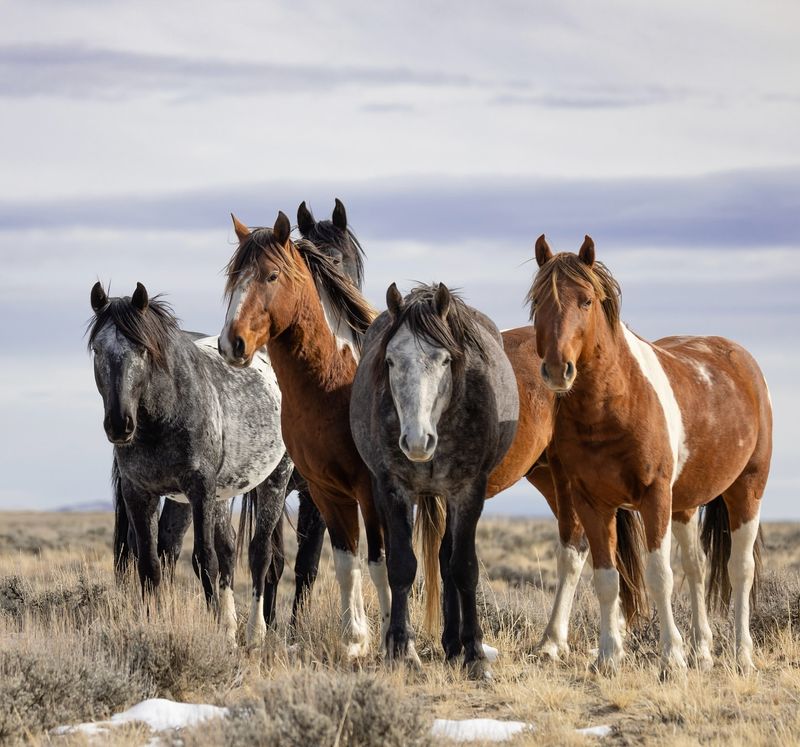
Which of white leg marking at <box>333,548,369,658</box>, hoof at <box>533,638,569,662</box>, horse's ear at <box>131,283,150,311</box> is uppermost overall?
horse's ear at <box>131,283,150,311</box>

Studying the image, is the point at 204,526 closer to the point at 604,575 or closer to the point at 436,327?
the point at 436,327

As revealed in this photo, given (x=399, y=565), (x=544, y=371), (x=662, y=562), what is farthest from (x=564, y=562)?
(x=544, y=371)

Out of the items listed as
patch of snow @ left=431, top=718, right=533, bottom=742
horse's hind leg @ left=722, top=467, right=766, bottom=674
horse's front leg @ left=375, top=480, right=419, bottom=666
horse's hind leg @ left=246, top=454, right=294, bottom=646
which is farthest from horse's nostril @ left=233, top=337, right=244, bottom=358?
horse's hind leg @ left=722, top=467, right=766, bottom=674

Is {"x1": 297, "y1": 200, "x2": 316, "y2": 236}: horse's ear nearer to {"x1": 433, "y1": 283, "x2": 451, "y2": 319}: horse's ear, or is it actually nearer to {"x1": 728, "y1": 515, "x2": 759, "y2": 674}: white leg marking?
{"x1": 433, "y1": 283, "x2": 451, "y2": 319}: horse's ear

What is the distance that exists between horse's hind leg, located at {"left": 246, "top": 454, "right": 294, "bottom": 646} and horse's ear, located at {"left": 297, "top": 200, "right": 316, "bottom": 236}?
212cm

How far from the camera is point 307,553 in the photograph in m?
9.52

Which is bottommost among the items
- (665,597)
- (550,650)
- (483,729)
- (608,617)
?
(550,650)

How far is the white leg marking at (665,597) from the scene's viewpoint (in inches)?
294

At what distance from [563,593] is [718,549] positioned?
137cm

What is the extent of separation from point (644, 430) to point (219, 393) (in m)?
3.99

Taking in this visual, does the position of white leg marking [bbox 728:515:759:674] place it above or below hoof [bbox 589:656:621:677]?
above

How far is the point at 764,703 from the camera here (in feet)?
23.0

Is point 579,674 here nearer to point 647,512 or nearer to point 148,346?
point 647,512

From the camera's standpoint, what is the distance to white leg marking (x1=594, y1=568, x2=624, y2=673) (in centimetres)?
764
